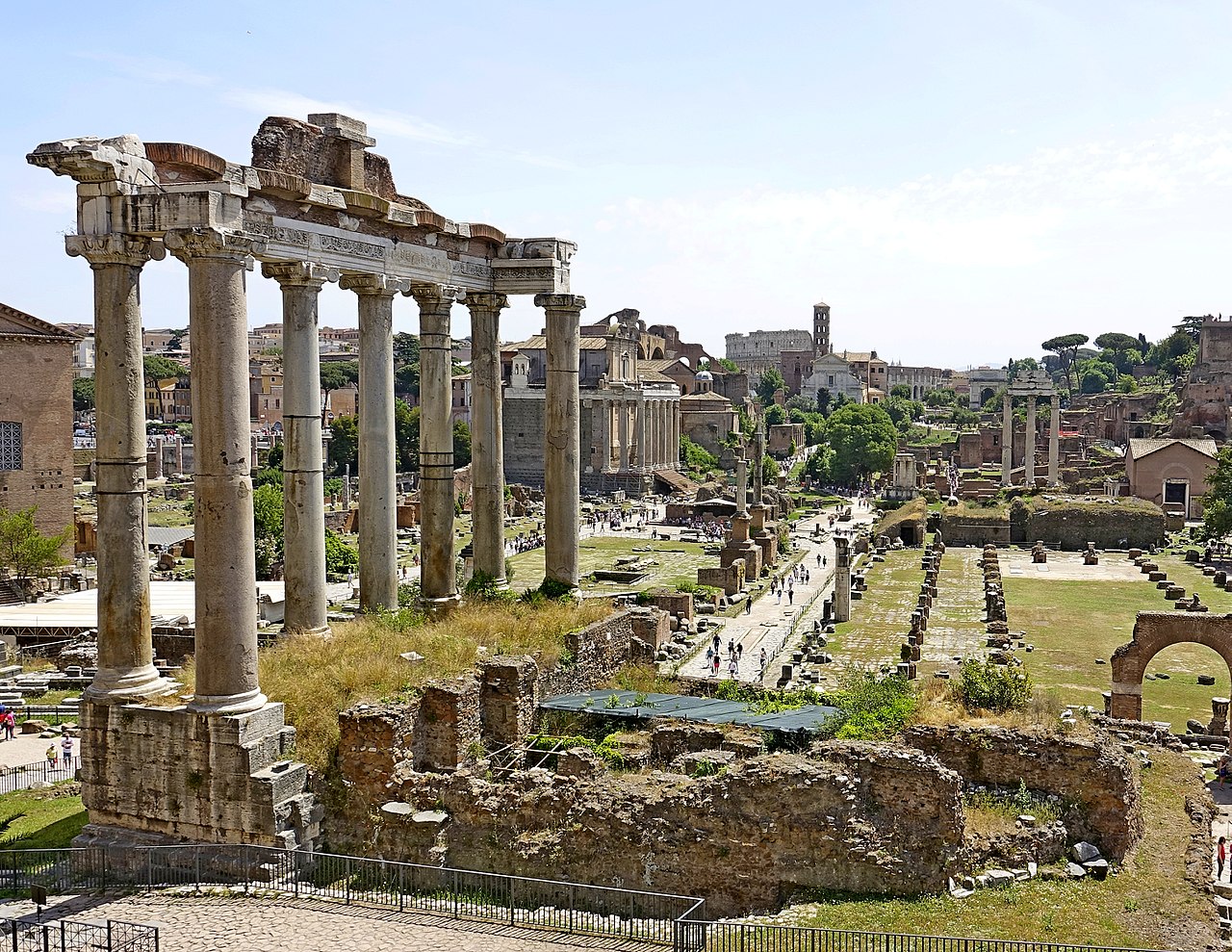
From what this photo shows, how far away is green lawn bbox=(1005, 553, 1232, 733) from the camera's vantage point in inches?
1177

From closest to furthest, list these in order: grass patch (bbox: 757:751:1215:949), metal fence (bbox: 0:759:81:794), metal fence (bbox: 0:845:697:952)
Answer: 1. grass patch (bbox: 757:751:1215:949)
2. metal fence (bbox: 0:845:697:952)
3. metal fence (bbox: 0:759:81:794)

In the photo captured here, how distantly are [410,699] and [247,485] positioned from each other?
10.7 ft

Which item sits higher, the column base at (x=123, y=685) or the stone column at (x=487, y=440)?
the stone column at (x=487, y=440)

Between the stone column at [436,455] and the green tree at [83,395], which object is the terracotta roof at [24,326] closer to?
the stone column at [436,455]

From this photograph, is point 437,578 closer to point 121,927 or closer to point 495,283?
point 495,283

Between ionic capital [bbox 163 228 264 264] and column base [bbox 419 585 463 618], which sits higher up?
ionic capital [bbox 163 228 264 264]

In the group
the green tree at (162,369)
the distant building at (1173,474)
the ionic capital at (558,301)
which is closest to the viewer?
the ionic capital at (558,301)

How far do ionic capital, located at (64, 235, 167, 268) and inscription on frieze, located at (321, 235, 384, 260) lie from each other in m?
2.90

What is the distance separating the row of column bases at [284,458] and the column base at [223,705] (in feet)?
0.07

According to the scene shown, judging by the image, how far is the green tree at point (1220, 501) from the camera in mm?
59094

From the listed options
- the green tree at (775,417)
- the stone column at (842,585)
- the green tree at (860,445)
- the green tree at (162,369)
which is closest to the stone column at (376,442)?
the stone column at (842,585)

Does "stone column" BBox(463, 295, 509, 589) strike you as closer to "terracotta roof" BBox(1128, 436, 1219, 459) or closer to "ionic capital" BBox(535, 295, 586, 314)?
"ionic capital" BBox(535, 295, 586, 314)

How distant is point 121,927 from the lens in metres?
11.2

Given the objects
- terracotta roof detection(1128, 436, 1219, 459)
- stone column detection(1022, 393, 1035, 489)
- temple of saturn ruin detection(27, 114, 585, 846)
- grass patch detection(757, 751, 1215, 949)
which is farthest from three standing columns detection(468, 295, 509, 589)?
stone column detection(1022, 393, 1035, 489)
